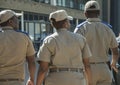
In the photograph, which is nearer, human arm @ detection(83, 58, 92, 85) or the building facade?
human arm @ detection(83, 58, 92, 85)

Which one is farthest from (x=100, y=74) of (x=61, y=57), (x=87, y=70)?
(x=61, y=57)

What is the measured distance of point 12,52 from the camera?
558 centimetres

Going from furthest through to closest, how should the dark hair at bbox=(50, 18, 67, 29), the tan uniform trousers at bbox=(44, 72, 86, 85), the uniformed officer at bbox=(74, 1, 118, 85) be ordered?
the uniformed officer at bbox=(74, 1, 118, 85)
the dark hair at bbox=(50, 18, 67, 29)
the tan uniform trousers at bbox=(44, 72, 86, 85)

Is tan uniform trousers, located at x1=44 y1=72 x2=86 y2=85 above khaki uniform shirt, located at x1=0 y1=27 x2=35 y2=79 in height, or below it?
below

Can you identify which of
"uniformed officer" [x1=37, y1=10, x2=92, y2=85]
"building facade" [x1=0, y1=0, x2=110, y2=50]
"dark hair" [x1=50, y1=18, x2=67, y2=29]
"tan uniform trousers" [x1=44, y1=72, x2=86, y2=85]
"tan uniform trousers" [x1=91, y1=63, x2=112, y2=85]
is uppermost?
"dark hair" [x1=50, y1=18, x2=67, y2=29]

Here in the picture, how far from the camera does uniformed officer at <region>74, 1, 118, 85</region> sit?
666 centimetres

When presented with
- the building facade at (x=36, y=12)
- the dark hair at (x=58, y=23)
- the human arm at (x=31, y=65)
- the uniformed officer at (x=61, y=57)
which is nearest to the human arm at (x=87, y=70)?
the uniformed officer at (x=61, y=57)

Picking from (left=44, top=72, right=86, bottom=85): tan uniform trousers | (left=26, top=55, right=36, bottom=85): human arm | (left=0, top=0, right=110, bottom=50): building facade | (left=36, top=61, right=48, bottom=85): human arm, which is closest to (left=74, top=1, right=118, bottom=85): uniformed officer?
(left=26, top=55, right=36, bottom=85): human arm

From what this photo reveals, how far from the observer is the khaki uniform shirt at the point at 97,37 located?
6.67 m

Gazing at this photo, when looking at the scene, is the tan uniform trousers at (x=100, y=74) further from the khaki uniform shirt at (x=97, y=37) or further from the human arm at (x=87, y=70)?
the human arm at (x=87, y=70)

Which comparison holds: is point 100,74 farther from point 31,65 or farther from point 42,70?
point 42,70

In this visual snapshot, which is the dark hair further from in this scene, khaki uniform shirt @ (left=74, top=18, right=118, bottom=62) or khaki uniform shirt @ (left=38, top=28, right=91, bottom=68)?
khaki uniform shirt @ (left=74, top=18, right=118, bottom=62)

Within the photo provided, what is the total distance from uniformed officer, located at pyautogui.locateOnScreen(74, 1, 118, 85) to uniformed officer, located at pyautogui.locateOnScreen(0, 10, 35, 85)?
47.7 inches

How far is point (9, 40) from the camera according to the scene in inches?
221
